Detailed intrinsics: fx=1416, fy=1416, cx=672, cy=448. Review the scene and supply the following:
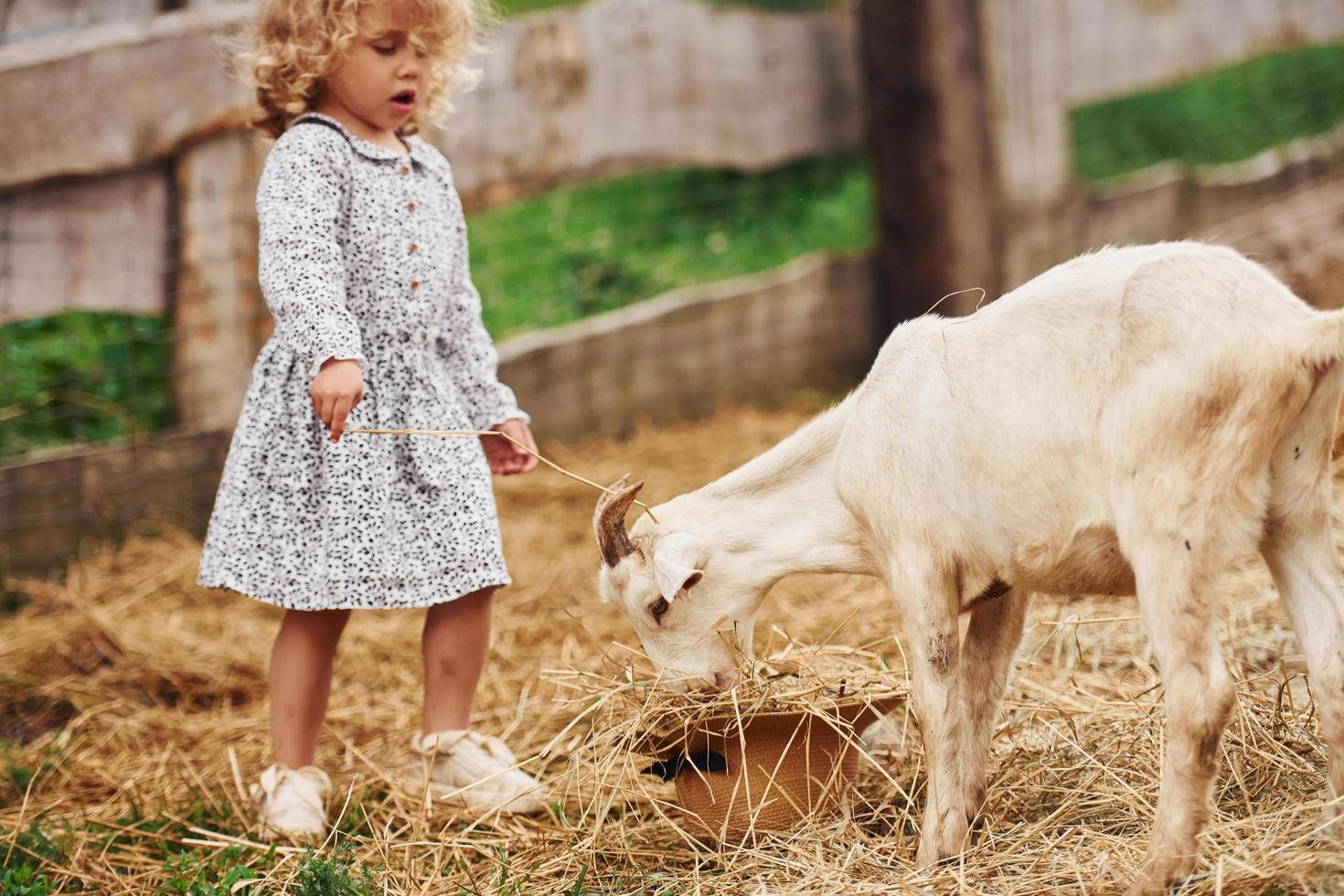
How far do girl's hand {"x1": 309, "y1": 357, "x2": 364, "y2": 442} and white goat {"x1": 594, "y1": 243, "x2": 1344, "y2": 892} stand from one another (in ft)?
2.05

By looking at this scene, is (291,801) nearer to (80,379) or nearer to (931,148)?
(80,379)

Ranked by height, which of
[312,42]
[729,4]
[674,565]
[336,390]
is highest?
[312,42]

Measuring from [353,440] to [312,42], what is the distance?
0.95m

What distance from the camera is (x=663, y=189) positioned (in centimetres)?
742

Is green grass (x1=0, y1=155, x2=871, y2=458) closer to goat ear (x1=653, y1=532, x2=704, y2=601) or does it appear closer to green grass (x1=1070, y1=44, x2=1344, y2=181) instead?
green grass (x1=1070, y1=44, x2=1344, y2=181)

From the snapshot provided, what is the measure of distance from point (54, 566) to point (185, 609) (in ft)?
2.04

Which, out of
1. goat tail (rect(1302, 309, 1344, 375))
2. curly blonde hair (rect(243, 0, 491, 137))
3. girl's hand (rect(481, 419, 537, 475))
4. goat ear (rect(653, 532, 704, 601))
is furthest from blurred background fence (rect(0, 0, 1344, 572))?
goat tail (rect(1302, 309, 1344, 375))

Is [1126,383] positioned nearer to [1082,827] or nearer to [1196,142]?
[1082,827]

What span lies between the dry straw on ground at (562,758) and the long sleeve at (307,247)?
34.4 inches

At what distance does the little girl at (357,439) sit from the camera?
333cm

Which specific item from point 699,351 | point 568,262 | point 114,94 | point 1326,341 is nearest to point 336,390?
point 1326,341

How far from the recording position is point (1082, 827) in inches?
111

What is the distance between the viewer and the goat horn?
2.95 meters

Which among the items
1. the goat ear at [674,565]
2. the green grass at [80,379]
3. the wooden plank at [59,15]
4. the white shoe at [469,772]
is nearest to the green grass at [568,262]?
the green grass at [80,379]
